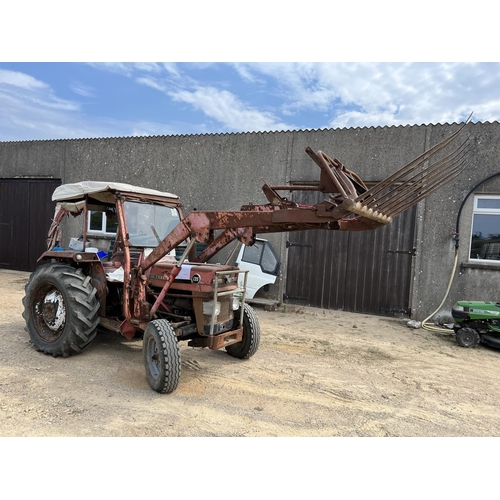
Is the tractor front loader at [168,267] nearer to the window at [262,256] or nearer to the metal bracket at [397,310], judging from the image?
the window at [262,256]

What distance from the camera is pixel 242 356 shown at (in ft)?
15.9

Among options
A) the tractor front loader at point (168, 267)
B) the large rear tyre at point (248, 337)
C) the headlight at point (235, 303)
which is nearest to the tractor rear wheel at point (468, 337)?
the tractor front loader at point (168, 267)

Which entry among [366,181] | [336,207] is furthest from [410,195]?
[366,181]

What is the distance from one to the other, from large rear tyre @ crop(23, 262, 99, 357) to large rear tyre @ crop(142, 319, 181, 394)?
0.99 m

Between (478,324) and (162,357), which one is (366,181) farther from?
(162,357)

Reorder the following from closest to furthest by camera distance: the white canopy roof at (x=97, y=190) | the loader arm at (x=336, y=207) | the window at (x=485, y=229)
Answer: the loader arm at (x=336, y=207)
the white canopy roof at (x=97, y=190)
the window at (x=485, y=229)

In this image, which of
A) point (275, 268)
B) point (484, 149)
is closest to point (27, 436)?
point (275, 268)

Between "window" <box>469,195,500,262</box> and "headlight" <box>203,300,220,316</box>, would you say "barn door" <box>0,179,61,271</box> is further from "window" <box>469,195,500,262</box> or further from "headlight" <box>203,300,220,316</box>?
"window" <box>469,195,500,262</box>

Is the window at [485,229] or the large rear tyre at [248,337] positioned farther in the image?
the window at [485,229]

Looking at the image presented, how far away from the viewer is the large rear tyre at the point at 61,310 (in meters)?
4.46

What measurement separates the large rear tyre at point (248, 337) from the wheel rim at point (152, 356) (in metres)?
1.21

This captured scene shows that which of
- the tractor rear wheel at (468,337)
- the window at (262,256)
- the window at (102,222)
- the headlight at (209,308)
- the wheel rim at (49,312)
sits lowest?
the tractor rear wheel at (468,337)

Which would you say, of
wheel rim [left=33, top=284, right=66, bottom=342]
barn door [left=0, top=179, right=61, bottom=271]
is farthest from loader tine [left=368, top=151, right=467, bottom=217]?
barn door [left=0, top=179, right=61, bottom=271]

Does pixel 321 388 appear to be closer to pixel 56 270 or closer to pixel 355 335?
pixel 355 335
